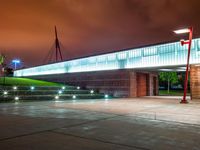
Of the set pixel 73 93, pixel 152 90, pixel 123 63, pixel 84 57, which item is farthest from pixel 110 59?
pixel 152 90

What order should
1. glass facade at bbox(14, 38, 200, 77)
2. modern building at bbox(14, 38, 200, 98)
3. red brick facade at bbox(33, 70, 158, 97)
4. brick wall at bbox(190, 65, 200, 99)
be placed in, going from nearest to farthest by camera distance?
glass facade at bbox(14, 38, 200, 77), modern building at bbox(14, 38, 200, 98), brick wall at bbox(190, 65, 200, 99), red brick facade at bbox(33, 70, 158, 97)

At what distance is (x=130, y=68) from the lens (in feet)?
60.8

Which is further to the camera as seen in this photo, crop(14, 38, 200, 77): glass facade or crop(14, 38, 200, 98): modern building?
crop(14, 38, 200, 98): modern building

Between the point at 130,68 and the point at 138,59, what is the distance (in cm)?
111

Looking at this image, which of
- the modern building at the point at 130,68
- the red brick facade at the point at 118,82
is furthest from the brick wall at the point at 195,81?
the red brick facade at the point at 118,82

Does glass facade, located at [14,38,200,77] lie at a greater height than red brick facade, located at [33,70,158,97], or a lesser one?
greater

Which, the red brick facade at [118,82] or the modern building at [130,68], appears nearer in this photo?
the modern building at [130,68]

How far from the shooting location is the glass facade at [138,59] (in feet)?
50.4

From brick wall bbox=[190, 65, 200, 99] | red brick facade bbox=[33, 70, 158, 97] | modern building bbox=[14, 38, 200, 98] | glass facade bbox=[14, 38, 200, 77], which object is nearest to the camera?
glass facade bbox=[14, 38, 200, 77]

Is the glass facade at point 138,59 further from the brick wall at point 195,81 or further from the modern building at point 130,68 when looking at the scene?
the brick wall at point 195,81

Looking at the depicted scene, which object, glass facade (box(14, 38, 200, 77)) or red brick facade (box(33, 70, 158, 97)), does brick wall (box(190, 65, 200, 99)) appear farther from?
red brick facade (box(33, 70, 158, 97))

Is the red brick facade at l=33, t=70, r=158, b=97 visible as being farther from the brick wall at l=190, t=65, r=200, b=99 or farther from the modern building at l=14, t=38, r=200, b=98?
the brick wall at l=190, t=65, r=200, b=99

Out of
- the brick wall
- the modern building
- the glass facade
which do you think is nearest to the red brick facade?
the modern building

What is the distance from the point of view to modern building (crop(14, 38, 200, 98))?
51.8ft
